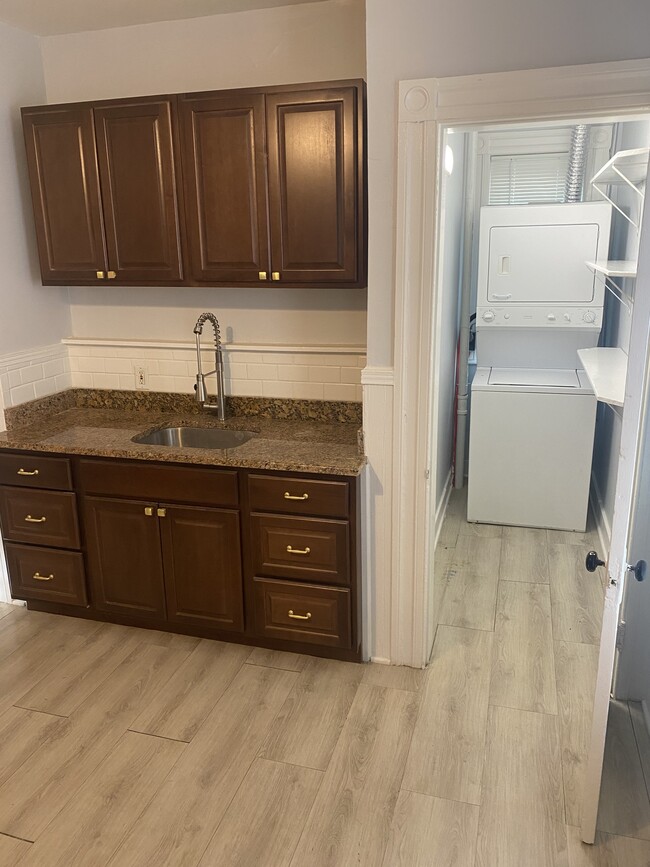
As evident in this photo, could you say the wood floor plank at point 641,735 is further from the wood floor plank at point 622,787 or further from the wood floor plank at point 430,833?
the wood floor plank at point 430,833

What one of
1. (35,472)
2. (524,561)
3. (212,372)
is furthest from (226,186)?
(524,561)

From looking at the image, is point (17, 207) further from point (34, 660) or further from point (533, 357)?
point (533, 357)

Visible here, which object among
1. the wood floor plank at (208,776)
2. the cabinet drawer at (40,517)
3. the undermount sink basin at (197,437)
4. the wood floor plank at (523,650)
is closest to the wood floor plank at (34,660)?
the cabinet drawer at (40,517)

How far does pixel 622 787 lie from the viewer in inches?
84.7

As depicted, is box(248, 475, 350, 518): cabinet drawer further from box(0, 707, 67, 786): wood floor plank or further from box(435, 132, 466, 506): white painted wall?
box(435, 132, 466, 506): white painted wall

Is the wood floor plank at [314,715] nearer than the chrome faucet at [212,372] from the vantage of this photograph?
Yes

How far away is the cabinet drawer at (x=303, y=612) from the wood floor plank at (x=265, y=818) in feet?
1.85

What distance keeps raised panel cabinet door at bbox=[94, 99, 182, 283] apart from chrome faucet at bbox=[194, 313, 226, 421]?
0.82 feet

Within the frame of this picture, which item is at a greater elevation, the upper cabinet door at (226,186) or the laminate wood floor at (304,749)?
the upper cabinet door at (226,186)

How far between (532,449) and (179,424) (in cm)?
203

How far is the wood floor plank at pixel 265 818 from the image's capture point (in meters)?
1.92

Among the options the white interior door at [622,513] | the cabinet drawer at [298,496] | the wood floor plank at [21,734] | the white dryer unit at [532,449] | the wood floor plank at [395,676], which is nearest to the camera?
the white interior door at [622,513]

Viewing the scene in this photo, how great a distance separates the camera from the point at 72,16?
2803 mm

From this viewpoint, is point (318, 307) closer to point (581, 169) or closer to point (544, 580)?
point (544, 580)
